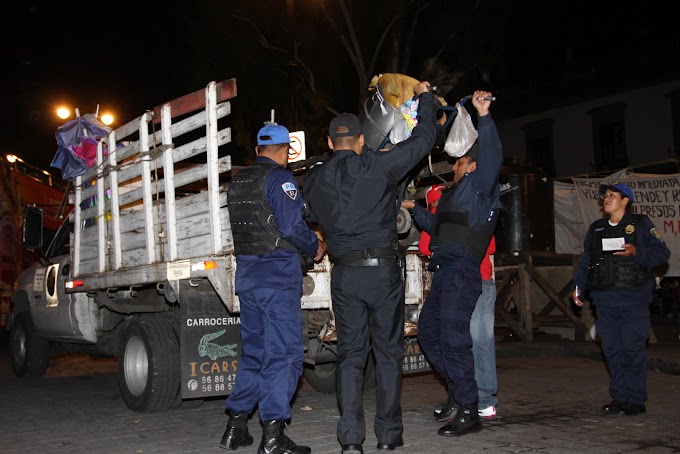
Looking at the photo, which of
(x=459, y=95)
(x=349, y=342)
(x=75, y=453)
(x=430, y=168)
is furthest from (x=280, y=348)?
(x=459, y=95)

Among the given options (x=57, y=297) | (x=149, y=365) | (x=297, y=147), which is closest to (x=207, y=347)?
(x=149, y=365)

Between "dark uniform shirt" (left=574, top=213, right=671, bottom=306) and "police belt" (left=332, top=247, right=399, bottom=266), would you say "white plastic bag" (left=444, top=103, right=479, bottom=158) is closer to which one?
"police belt" (left=332, top=247, right=399, bottom=266)

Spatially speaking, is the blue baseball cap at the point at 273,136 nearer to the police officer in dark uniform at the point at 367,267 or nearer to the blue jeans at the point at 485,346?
the police officer in dark uniform at the point at 367,267

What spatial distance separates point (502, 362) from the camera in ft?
34.5

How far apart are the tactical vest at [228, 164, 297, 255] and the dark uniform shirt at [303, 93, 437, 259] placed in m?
0.34

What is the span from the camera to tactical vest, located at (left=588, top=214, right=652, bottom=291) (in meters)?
6.21

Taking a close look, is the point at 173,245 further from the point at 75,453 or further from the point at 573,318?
the point at 573,318

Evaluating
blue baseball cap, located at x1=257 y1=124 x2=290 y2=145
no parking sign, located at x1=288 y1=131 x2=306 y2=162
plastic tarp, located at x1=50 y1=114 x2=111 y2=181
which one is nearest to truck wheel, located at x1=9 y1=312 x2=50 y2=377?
plastic tarp, located at x1=50 y1=114 x2=111 y2=181

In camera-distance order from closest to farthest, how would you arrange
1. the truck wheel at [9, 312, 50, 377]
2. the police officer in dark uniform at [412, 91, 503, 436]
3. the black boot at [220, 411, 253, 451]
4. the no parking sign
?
the black boot at [220, 411, 253, 451] → the police officer in dark uniform at [412, 91, 503, 436] → the truck wheel at [9, 312, 50, 377] → the no parking sign

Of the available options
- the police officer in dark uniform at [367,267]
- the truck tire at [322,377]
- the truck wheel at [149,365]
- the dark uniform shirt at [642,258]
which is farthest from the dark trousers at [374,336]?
the truck tire at [322,377]

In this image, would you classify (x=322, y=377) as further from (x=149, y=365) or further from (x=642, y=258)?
(x=642, y=258)

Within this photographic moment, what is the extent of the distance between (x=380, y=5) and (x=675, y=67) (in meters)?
14.3

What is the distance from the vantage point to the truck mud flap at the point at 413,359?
6.57 m

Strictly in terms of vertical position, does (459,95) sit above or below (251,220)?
above
